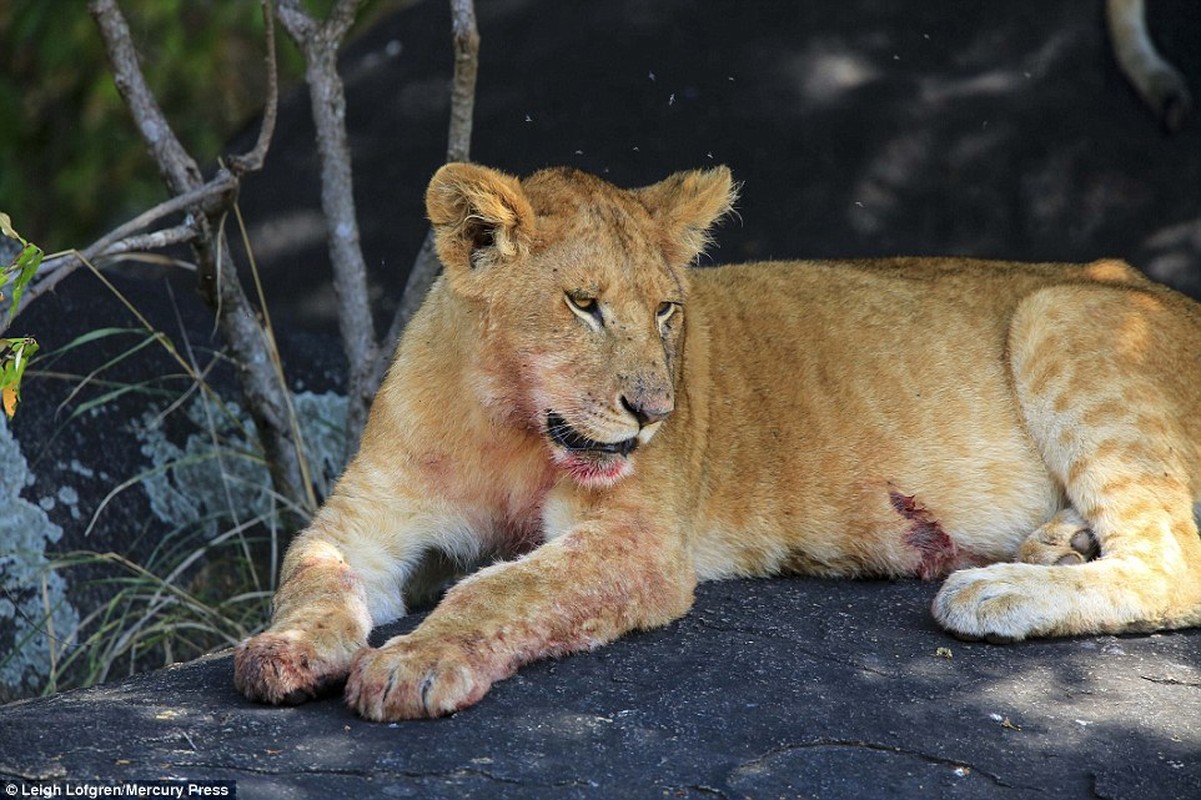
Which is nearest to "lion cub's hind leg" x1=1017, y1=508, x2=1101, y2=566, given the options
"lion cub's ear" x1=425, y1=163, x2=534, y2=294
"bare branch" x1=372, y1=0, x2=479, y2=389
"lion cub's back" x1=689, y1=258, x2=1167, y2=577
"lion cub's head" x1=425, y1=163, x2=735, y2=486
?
"lion cub's back" x1=689, y1=258, x2=1167, y2=577

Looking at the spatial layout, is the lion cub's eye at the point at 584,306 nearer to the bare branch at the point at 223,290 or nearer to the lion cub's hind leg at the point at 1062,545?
the lion cub's hind leg at the point at 1062,545

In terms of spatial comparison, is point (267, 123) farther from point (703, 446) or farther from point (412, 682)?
point (412, 682)

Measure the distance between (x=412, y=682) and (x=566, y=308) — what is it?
97 centimetres

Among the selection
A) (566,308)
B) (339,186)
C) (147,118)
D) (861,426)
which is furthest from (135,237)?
(861,426)

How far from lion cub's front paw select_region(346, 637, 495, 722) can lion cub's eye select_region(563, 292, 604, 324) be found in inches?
33.3

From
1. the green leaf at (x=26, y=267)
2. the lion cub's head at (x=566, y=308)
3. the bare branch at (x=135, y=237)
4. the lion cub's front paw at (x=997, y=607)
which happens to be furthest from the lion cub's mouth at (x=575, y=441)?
the bare branch at (x=135, y=237)

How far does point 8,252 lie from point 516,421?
273cm

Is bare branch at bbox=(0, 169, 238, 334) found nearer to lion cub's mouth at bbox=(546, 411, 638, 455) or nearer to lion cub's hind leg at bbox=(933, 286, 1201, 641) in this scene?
lion cub's mouth at bbox=(546, 411, 638, 455)

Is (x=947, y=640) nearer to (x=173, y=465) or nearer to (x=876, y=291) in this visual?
(x=876, y=291)

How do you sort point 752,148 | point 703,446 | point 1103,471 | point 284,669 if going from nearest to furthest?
point 284,669
point 1103,471
point 703,446
point 752,148

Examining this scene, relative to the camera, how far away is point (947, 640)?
3.72 meters

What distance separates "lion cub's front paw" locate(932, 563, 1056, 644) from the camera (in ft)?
12.1

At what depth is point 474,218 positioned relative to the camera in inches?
146

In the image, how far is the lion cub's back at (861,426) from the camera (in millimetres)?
4293
